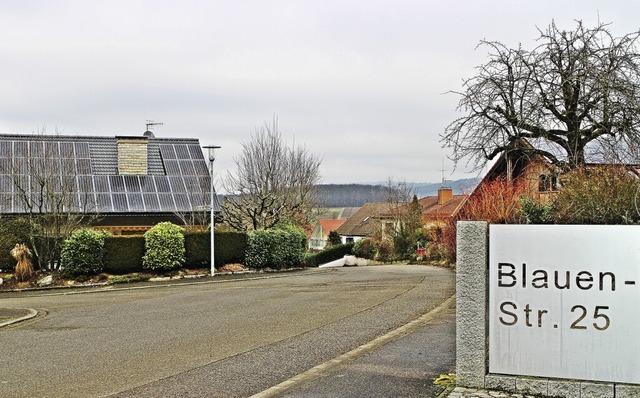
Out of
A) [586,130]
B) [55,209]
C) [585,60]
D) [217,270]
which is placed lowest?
[217,270]

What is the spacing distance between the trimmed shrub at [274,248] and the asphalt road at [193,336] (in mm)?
9879

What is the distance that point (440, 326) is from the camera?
12039 mm

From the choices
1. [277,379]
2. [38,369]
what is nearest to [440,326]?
[277,379]

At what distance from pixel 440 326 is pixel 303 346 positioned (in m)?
2.56

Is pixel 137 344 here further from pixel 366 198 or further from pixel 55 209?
pixel 366 198

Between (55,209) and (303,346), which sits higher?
(55,209)

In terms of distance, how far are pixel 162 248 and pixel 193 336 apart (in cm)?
1623

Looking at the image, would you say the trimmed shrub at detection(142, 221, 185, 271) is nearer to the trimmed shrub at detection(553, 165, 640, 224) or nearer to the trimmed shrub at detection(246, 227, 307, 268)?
the trimmed shrub at detection(246, 227, 307, 268)

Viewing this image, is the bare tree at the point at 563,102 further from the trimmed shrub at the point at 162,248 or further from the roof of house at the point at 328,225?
the roof of house at the point at 328,225

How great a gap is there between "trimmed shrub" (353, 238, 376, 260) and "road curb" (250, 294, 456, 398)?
35.9 metres

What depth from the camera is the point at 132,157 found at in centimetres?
3725

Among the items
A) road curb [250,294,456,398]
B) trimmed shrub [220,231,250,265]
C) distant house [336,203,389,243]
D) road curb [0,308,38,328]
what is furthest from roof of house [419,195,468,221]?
road curb [250,294,456,398]

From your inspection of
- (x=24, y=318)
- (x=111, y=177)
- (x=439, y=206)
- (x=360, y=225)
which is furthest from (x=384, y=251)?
(x=24, y=318)

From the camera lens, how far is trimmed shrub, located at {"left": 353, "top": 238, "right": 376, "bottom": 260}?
5019 cm
